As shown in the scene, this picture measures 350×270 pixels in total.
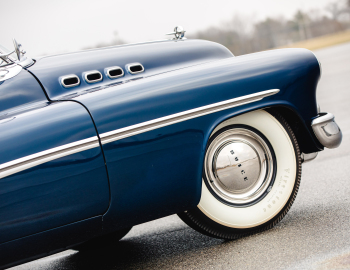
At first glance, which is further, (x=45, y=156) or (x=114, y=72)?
(x=114, y=72)

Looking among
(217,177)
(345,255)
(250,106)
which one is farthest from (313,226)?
(250,106)

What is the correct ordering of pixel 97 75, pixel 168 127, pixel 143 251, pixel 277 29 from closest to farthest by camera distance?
pixel 168 127
pixel 97 75
pixel 143 251
pixel 277 29

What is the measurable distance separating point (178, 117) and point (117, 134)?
33 centimetres

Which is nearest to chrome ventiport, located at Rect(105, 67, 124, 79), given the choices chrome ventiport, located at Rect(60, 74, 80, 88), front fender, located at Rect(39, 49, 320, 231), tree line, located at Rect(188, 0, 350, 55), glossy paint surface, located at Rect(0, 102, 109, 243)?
chrome ventiport, located at Rect(60, 74, 80, 88)

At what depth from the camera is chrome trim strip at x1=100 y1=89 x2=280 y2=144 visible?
1983 millimetres

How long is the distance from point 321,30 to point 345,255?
73588 mm

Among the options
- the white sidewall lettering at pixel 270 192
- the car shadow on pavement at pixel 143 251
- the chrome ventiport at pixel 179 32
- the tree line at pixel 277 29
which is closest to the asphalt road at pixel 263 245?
the car shadow on pavement at pixel 143 251

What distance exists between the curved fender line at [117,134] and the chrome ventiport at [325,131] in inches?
14.7

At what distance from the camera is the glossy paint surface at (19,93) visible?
221 centimetres

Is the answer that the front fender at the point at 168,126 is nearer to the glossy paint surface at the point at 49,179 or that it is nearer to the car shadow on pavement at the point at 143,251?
the glossy paint surface at the point at 49,179

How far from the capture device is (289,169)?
250cm

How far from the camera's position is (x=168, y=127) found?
209 centimetres

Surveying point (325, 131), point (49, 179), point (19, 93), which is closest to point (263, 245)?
point (325, 131)

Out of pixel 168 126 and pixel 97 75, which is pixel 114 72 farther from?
pixel 168 126
